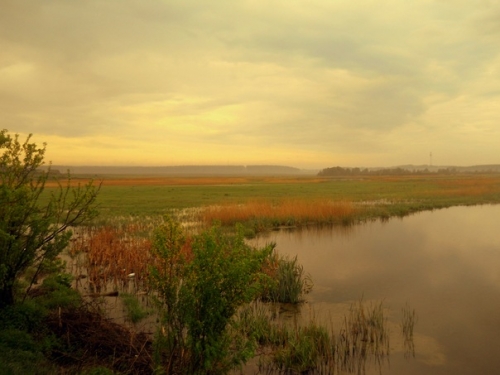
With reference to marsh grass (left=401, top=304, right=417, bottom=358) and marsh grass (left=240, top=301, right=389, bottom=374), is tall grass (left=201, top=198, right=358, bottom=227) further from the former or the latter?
marsh grass (left=240, top=301, right=389, bottom=374)

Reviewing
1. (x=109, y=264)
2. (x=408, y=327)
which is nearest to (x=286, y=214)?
(x=109, y=264)

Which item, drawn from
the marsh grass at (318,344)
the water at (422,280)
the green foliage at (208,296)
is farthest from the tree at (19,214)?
the water at (422,280)

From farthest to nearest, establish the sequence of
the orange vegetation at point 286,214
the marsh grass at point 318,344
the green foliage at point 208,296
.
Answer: the orange vegetation at point 286,214
the marsh grass at point 318,344
the green foliage at point 208,296

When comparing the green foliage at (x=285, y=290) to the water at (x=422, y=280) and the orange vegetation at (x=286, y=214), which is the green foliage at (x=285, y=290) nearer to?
the water at (x=422, y=280)

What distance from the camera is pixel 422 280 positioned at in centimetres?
1363

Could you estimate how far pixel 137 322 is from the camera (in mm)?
9109

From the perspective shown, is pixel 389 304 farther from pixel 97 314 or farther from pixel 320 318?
pixel 97 314

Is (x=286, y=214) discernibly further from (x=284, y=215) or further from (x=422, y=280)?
(x=422, y=280)

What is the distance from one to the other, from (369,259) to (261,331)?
9979 millimetres

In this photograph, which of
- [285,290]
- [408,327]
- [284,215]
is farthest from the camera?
[284,215]

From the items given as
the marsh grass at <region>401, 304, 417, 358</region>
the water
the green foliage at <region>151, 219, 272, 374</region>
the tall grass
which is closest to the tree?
the green foliage at <region>151, 219, 272, 374</region>

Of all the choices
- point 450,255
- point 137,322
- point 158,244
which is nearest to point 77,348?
point 137,322

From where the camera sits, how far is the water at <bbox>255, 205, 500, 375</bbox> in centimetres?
807

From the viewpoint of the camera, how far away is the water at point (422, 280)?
8.07 metres
